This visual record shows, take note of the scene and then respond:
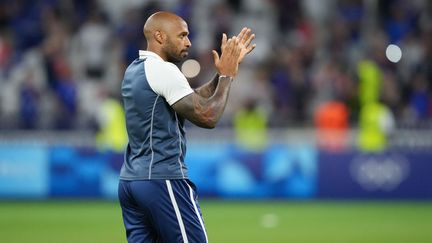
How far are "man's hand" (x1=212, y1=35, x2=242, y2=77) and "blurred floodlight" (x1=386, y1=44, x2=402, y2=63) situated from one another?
13386 millimetres

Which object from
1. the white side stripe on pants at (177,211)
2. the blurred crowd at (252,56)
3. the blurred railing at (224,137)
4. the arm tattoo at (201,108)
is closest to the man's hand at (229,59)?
the arm tattoo at (201,108)

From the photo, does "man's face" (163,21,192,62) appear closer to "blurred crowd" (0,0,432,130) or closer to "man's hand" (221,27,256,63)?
"man's hand" (221,27,256,63)

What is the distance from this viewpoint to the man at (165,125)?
19.1 ft

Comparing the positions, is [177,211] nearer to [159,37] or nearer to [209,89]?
[209,89]

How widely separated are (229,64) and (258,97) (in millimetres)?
12325

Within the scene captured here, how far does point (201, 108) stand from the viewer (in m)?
5.75

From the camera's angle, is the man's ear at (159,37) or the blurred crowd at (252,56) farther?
the blurred crowd at (252,56)

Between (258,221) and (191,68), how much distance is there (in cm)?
580

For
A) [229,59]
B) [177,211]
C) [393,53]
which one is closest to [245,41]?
[229,59]

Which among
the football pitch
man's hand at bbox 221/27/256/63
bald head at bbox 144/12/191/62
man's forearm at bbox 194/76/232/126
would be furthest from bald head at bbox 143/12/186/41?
the football pitch

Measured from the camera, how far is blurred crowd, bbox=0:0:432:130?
1769cm

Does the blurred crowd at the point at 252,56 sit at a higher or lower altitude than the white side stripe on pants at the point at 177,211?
higher

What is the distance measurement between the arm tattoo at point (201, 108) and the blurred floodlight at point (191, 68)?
1239 cm

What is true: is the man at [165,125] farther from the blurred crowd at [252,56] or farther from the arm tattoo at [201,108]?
the blurred crowd at [252,56]
